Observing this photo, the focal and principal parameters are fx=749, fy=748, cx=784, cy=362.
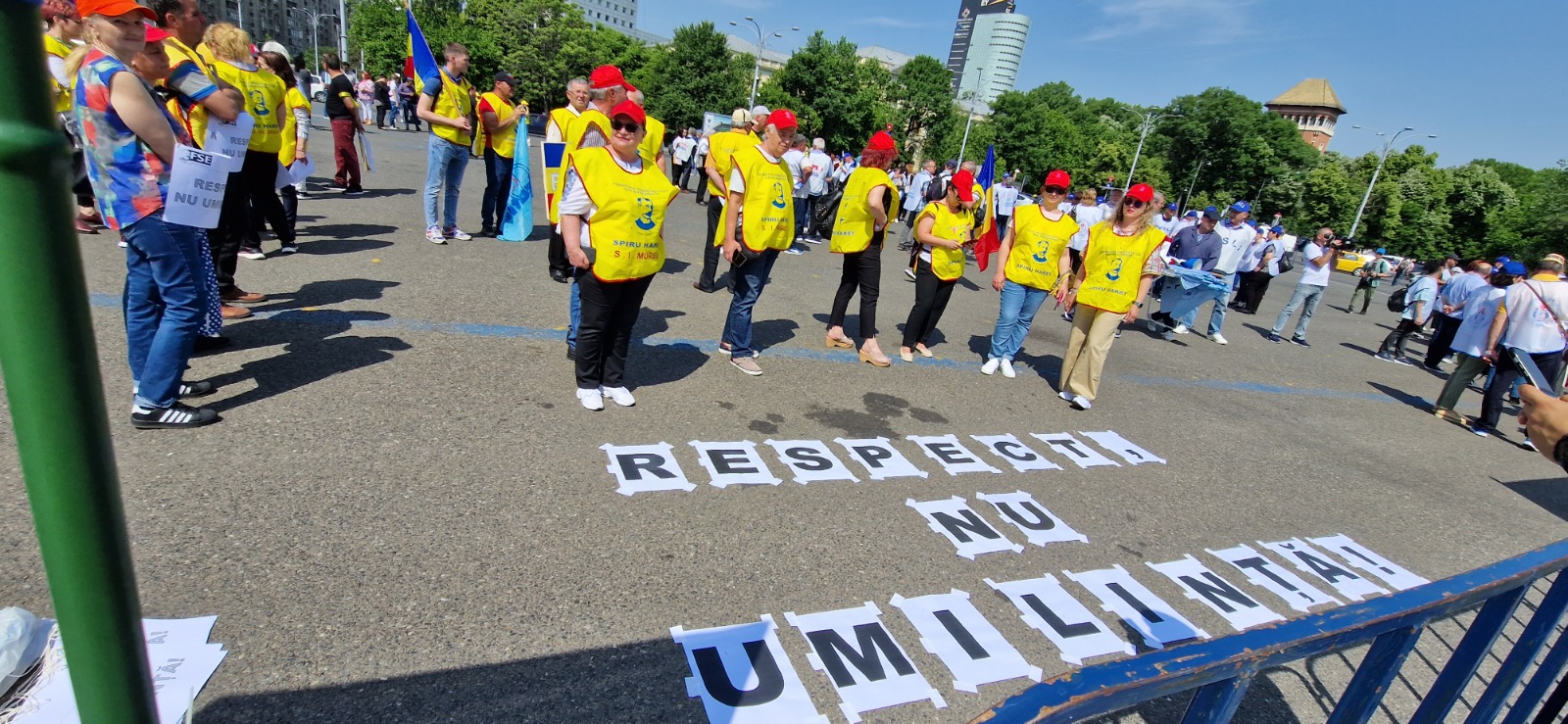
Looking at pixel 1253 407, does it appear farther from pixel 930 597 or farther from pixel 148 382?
pixel 148 382

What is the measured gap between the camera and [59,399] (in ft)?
2.13

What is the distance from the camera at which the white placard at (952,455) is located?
468cm

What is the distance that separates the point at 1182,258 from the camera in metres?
10.7

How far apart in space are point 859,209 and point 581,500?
3612mm

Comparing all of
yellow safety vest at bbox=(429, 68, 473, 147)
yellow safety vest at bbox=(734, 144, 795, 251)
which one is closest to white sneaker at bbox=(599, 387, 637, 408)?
yellow safety vest at bbox=(734, 144, 795, 251)

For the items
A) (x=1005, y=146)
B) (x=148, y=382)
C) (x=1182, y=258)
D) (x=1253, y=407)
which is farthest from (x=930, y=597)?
(x=1005, y=146)

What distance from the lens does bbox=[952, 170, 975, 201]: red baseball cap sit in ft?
20.6

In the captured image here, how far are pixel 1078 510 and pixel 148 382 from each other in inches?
191

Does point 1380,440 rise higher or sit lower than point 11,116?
lower

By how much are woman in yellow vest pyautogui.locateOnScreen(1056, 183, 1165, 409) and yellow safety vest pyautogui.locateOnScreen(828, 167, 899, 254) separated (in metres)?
1.71

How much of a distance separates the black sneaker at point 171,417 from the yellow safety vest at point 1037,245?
577 cm

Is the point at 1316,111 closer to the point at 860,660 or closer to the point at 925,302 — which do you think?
the point at 925,302

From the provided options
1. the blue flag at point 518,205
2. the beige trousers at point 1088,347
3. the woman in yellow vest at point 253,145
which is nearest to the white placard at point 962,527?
the beige trousers at point 1088,347

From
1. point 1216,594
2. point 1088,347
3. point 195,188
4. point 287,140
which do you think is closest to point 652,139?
point 287,140
